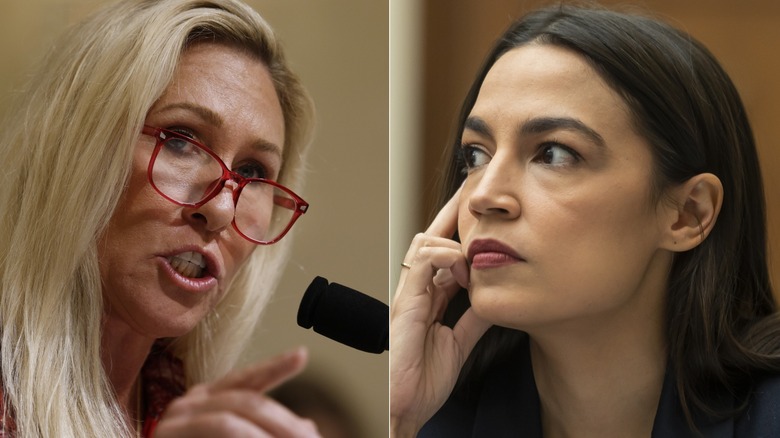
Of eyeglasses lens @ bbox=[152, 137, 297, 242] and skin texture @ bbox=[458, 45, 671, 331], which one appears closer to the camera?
skin texture @ bbox=[458, 45, 671, 331]

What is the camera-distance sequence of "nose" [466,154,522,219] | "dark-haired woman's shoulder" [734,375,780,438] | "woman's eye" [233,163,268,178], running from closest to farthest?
1. "dark-haired woman's shoulder" [734,375,780,438]
2. "nose" [466,154,522,219]
3. "woman's eye" [233,163,268,178]

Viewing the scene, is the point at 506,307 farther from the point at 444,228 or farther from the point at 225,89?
the point at 225,89

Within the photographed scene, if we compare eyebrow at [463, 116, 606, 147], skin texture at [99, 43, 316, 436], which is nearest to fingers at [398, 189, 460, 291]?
eyebrow at [463, 116, 606, 147]

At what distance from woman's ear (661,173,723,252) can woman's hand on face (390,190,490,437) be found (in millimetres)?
253

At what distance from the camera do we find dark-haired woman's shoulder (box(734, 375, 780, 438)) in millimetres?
858

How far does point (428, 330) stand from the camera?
1.07 metres

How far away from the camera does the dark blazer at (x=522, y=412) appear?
34.0 inches

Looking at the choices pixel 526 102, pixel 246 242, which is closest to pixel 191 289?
pixel 246 242

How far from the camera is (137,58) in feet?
3.40

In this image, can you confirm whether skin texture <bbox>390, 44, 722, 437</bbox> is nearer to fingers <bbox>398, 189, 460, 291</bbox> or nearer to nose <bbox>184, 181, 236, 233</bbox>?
fingers <bbox>398, 189, 460, 291</bbox>

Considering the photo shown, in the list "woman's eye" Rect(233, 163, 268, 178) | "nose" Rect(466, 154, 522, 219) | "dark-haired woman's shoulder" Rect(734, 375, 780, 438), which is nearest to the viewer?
"dark-haired woman's shoulder" Rect(734, 375, 780, 438)

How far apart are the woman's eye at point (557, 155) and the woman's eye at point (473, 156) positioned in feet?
0.24

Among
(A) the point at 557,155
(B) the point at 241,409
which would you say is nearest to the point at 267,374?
(B) the point at 241,409

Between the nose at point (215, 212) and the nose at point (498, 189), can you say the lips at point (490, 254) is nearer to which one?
the nose at point (498, 189)
